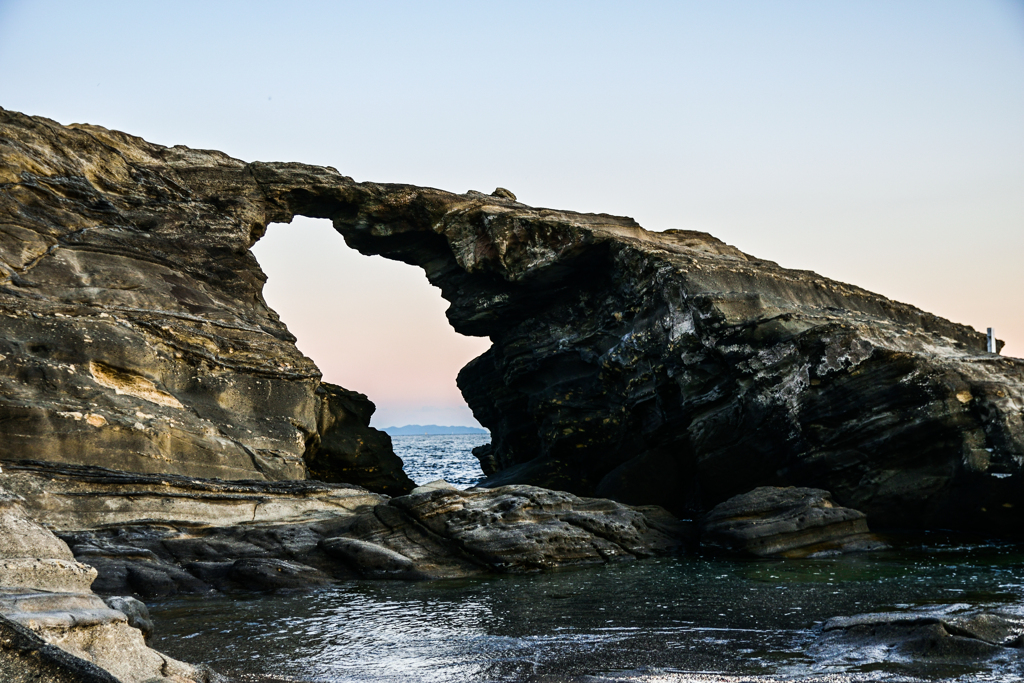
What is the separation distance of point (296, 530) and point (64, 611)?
34.2 feet

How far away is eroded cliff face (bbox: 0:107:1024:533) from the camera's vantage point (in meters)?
18.2

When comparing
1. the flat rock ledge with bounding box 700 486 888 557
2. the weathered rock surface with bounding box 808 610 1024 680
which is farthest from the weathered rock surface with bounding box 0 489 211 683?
the flat rock ledge with bounding box 700 486 888 557

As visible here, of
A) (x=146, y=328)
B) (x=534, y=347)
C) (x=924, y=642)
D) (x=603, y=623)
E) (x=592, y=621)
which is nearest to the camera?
(x=924, y=642)

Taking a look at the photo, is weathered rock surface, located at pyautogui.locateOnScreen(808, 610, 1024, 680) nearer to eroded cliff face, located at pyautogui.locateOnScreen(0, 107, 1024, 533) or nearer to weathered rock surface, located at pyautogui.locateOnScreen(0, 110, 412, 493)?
eroded cliff face, located at pyautogui.locateOnScreen(0, 107, 1024, 533)

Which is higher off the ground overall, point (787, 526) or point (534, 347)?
point (534, 347)

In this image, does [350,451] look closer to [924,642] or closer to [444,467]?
[924,642]

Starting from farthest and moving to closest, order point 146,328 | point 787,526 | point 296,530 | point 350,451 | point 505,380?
point 505,380 < point 350,451 < point 146,328 < point 787,526 < point 296,530

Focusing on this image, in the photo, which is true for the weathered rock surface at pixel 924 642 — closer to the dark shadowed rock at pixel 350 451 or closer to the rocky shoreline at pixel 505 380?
the rocky shoreline at pixel 505 380

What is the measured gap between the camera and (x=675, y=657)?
323 inches

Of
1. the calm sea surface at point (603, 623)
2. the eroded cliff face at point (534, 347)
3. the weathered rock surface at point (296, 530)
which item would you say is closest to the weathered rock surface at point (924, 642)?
the calm sea surface at point (603, 623)

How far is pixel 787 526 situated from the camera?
17.0 meters

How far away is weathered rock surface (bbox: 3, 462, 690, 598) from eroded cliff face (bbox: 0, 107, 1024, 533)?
192cm

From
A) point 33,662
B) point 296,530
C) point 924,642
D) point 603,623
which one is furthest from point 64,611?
point 296,530

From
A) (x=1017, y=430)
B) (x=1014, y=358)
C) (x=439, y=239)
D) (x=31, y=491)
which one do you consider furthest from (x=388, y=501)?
(x=1014, y=358)
